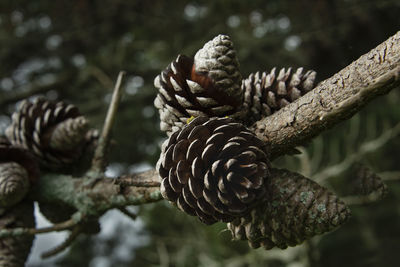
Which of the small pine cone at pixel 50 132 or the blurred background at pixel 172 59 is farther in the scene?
the blurred background at pixel 172 59

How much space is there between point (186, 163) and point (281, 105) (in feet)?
0.73

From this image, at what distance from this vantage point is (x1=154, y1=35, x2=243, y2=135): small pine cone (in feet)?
2.43

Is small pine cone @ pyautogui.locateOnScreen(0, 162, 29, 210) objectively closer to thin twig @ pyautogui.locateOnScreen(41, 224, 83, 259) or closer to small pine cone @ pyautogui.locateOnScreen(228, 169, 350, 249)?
thin twig @ pyautogui.locateOnScreen(41, 224, 83, 259)

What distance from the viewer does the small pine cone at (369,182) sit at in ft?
2.54

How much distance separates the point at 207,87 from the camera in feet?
2.44

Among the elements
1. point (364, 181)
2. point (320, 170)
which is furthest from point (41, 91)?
point (364, 181)

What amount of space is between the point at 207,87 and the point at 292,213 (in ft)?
0.87

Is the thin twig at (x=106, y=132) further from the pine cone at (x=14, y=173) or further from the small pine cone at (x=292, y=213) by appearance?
the small pine cone at (x=292, y=213)

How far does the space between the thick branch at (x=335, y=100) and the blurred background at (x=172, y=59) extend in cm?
130

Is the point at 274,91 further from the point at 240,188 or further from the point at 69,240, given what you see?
the point at 69,240

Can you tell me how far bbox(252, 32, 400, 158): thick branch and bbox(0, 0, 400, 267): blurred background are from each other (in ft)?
4.26

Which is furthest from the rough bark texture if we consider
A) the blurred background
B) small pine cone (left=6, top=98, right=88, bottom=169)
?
the blurred background

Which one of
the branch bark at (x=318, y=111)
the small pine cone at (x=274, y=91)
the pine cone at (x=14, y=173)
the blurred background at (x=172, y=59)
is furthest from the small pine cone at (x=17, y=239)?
the blurred background at (x=172, y=59)

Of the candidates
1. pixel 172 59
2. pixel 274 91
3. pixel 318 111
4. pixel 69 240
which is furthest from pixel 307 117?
pixel 172 59
